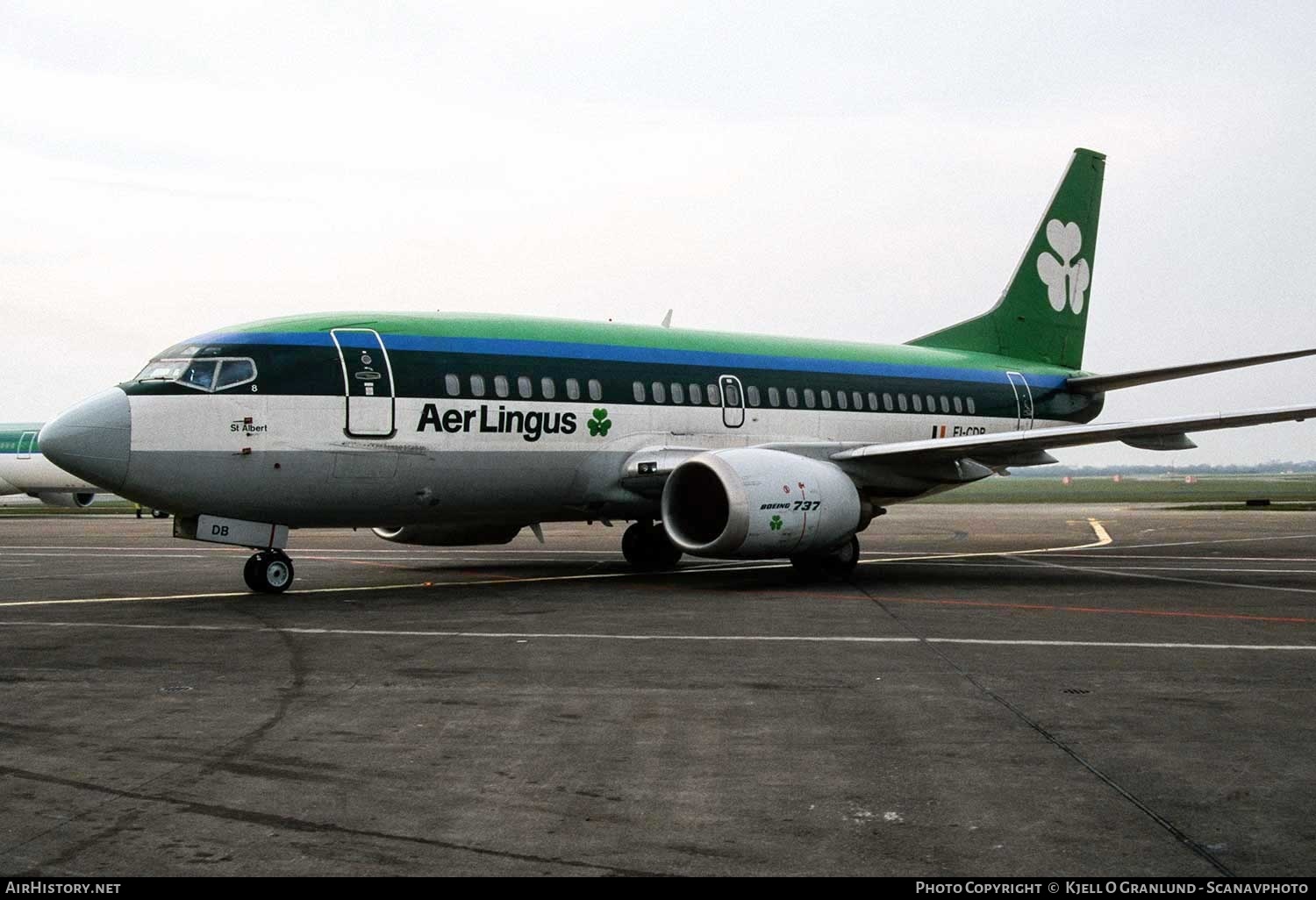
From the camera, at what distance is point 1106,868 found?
4605 millimetres

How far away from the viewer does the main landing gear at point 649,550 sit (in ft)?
65.8

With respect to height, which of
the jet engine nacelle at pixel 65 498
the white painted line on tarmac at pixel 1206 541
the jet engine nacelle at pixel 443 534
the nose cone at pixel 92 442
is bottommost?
the jet engine nacelle at pixel 65 498

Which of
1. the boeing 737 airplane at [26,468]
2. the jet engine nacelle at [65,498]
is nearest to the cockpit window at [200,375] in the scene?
the boeing 737 airplane at [26,468]

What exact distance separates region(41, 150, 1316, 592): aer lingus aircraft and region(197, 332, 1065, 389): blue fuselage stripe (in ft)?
0.11

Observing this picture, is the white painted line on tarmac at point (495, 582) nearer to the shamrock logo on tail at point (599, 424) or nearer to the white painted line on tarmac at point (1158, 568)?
the white painted line on tarmac at point (1158, 568)

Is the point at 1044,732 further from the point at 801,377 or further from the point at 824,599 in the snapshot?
the point at 801,377

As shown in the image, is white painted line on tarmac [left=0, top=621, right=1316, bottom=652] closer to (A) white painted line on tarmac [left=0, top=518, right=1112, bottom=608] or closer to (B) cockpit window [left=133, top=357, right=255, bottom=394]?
(A) white painted line on tarmac [left=0, top=518, right=1112, bottom=608]

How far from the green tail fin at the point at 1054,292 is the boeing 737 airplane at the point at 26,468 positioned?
36.3 meters

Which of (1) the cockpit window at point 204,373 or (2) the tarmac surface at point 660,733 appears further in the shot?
(1) the cockpit window at point 204,373

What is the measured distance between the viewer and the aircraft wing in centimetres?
1647

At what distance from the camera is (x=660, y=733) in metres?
7.08

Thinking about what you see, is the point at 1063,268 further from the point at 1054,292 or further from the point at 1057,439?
the point at 1057,439

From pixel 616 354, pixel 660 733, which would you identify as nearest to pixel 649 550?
pixel 616 354
